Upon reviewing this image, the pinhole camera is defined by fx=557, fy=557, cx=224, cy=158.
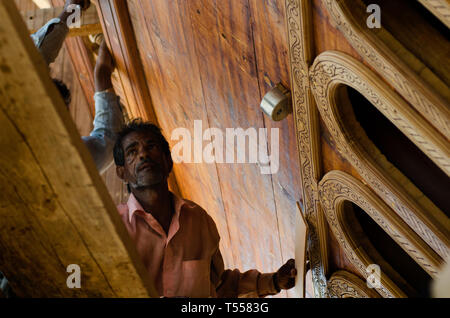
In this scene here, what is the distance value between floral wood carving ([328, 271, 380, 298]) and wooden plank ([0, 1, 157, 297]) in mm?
1427

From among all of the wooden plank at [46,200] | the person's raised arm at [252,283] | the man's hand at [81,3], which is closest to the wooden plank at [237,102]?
the person's raised arm at [252,283]

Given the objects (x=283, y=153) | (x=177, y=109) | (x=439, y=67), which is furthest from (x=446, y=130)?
(x=177, y=109)

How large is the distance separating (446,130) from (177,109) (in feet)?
8.75

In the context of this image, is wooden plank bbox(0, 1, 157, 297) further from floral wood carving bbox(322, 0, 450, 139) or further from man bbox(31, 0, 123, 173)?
man bbox(31, 0, 123, 173)

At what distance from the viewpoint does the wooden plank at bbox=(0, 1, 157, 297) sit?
1146mm

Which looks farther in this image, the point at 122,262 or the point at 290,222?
the point at 290,222

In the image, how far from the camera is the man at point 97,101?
317 cm

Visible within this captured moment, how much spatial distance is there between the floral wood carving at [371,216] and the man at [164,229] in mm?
642

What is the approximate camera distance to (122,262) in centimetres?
141

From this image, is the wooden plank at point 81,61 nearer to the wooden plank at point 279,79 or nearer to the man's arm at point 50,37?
the man's arm at point 50,37

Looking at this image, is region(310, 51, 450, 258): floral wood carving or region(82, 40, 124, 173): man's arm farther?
region(82, 40, 124, 173): man's arm

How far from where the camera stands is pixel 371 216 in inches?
89.3

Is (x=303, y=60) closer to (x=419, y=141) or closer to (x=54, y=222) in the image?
(x=419, y=141)

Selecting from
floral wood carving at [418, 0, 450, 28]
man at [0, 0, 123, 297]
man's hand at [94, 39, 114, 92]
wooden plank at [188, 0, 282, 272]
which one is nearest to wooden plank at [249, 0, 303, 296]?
wooden plank at [188, 0, 282, 272]
